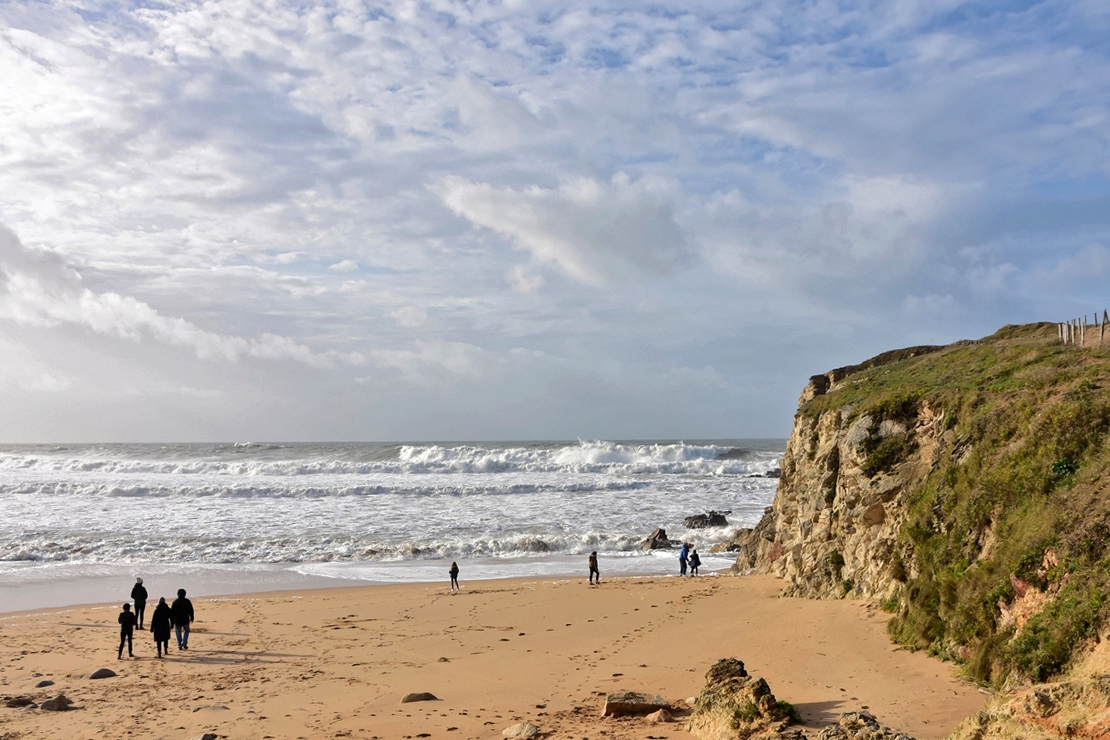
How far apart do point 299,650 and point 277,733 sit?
5191 millimetres

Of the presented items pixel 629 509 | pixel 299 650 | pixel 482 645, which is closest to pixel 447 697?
pixel 482 645

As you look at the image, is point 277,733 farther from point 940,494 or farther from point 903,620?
point 940,494

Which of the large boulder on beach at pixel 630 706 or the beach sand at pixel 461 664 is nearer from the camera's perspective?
the large boulder on beach at pixel 630 706

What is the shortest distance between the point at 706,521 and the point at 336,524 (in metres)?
16.5

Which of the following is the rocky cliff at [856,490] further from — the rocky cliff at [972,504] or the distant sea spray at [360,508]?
the distant sea spray at [360,508]

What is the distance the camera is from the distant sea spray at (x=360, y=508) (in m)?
27.0

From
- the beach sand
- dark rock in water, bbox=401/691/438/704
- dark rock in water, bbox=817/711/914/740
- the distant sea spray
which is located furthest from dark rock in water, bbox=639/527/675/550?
dark rock in water, bbox=817/711/914/740

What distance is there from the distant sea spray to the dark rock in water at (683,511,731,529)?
92 centimetres

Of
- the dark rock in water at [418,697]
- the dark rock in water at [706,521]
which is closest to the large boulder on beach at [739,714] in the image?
the dark rock in water at [418,697]

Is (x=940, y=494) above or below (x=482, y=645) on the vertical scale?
above

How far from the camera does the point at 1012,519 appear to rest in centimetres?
1039

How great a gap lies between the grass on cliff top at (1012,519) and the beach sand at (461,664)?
74 cm

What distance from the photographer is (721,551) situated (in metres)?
27.0

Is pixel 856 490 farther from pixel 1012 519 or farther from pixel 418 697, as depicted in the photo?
pixel 418 697
